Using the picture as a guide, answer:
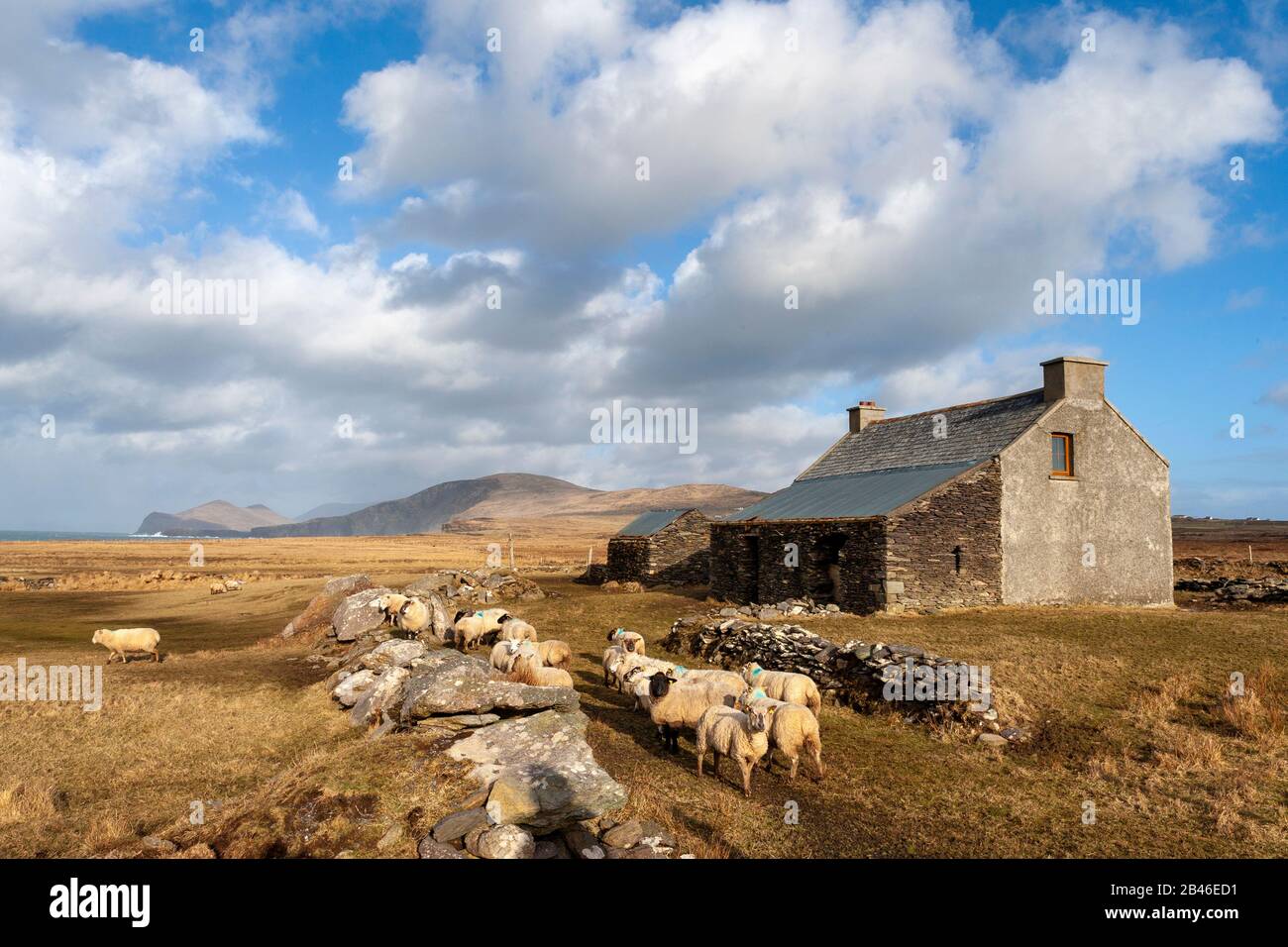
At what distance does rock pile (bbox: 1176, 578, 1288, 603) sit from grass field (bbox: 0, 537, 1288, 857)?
10.1 metres

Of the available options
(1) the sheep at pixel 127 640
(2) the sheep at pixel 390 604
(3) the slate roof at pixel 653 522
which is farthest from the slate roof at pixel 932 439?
(1) the sheep at pixel 127 640

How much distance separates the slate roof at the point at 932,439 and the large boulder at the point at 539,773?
20.9 m

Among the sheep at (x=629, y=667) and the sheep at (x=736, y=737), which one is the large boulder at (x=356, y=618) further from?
the sheep at (x=736, y=737)

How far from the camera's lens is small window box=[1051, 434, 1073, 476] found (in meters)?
26.6

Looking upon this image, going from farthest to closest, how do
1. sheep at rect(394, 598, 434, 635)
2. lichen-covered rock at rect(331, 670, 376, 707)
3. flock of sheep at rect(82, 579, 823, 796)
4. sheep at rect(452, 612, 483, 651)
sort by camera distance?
sheep at rect(394, 598, 434, 635), sheep at rect(452, 612, 483, 651), lichen-covered rock at rect(331, 670, 376, 707), flock of sheep at rect(82, 579, 823, 796)

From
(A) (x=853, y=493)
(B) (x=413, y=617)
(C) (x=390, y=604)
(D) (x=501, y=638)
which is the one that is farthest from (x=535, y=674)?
(A) (x=853, y=493)

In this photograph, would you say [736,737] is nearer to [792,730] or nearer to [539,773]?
[792,730]

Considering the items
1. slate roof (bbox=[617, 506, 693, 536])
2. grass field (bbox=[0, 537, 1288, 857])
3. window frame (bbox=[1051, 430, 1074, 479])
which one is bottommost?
grass field (bbox=[0, 537, 1288, 857])

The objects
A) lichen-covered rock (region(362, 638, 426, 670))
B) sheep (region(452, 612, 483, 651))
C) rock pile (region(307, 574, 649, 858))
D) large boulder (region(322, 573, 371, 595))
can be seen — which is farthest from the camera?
large boulder (region(322, 573, 371, 595))

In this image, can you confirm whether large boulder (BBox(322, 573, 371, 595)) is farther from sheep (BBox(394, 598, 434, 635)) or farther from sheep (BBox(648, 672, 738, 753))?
sheep (BBox(648, 672, 738, 753))

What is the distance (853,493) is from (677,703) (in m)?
18.4

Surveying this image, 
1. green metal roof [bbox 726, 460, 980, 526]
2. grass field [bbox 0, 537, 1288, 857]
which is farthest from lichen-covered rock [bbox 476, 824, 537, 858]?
green metal roof [bbox 726, 460, 980, 526]

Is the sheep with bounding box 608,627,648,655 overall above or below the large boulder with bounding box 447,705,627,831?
below
